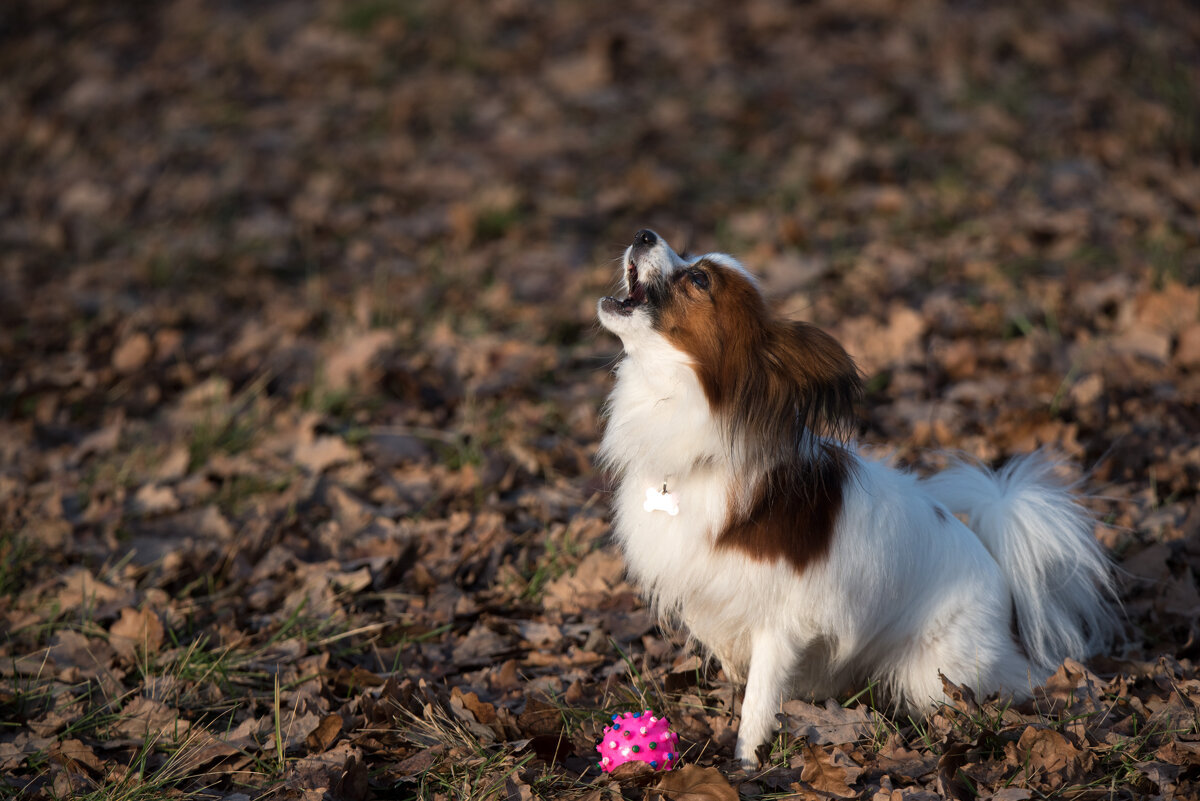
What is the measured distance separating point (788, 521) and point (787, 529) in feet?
0.07

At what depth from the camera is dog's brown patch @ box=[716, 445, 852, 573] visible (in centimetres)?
280

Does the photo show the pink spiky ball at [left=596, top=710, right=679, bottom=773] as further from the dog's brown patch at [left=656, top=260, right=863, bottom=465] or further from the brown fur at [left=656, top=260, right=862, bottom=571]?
the dog's brown patch at [left=656, top=260, right=863, bottom=465]

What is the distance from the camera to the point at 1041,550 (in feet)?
10.3

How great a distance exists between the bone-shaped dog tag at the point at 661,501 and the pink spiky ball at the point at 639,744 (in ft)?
1.86

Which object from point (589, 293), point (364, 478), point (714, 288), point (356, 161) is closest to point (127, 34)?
point (356, 161)

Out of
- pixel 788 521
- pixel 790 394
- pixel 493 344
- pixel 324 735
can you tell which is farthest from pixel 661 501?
pixel 493 344

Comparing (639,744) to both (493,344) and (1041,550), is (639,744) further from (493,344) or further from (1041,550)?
(493,344)

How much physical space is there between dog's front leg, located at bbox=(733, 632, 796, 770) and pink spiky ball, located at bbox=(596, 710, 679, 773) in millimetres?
240

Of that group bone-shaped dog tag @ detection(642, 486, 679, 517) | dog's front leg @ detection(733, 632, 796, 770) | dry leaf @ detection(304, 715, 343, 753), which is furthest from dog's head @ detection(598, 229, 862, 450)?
dry leaf @ detection(304, 715, 343, 753)

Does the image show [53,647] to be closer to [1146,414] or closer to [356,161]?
[1146,414]

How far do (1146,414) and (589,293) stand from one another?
3.13 metres

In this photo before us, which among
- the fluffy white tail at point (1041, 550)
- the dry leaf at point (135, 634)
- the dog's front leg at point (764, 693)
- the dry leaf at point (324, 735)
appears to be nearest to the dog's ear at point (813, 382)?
the dog's front leg at point (764, 693)

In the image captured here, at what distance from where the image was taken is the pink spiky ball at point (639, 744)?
2730 millimetres

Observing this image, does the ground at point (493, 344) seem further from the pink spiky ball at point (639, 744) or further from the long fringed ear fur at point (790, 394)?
the long fringed ear fur at point (790, 394)
